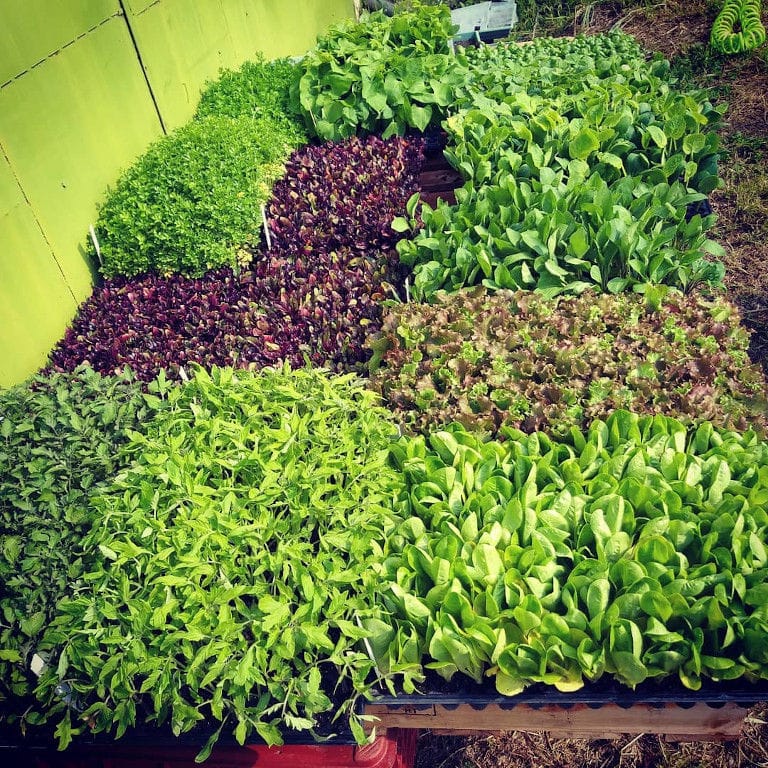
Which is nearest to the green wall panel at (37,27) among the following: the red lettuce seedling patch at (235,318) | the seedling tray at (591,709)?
the red lettuce seedling patch at (235,318)

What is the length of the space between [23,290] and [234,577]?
2.23 metres

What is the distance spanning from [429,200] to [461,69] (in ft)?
3.88

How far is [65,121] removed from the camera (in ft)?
11.5

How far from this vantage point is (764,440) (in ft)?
8.13

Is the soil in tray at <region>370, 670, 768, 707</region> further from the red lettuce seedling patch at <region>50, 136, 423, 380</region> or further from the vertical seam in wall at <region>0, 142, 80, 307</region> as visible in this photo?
the vertical seam in wall at <region>0, 142, 80, 307</region>

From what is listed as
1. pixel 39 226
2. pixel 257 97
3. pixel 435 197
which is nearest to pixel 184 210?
pixel 39 226

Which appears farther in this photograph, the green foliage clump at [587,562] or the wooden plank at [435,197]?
the wooden plank at [435,197]

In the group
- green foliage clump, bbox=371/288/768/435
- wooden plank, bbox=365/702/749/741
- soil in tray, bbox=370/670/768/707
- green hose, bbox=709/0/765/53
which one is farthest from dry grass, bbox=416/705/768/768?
green hose, bbox=709/0/765/53

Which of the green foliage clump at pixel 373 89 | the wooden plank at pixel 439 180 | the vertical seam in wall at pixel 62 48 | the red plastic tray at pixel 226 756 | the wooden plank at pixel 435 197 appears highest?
the vertical seam in wall at pixel 62 48

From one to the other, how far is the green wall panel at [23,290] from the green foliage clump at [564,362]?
74.5 inches

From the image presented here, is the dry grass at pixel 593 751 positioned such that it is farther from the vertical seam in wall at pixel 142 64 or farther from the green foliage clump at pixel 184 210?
the vertical seam in wall at pixel 142 64

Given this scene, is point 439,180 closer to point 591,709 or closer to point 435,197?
point 435,197

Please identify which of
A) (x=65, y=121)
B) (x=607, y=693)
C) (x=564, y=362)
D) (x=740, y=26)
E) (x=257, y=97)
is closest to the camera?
(x=607, y=693)

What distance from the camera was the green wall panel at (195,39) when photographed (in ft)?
14.0
